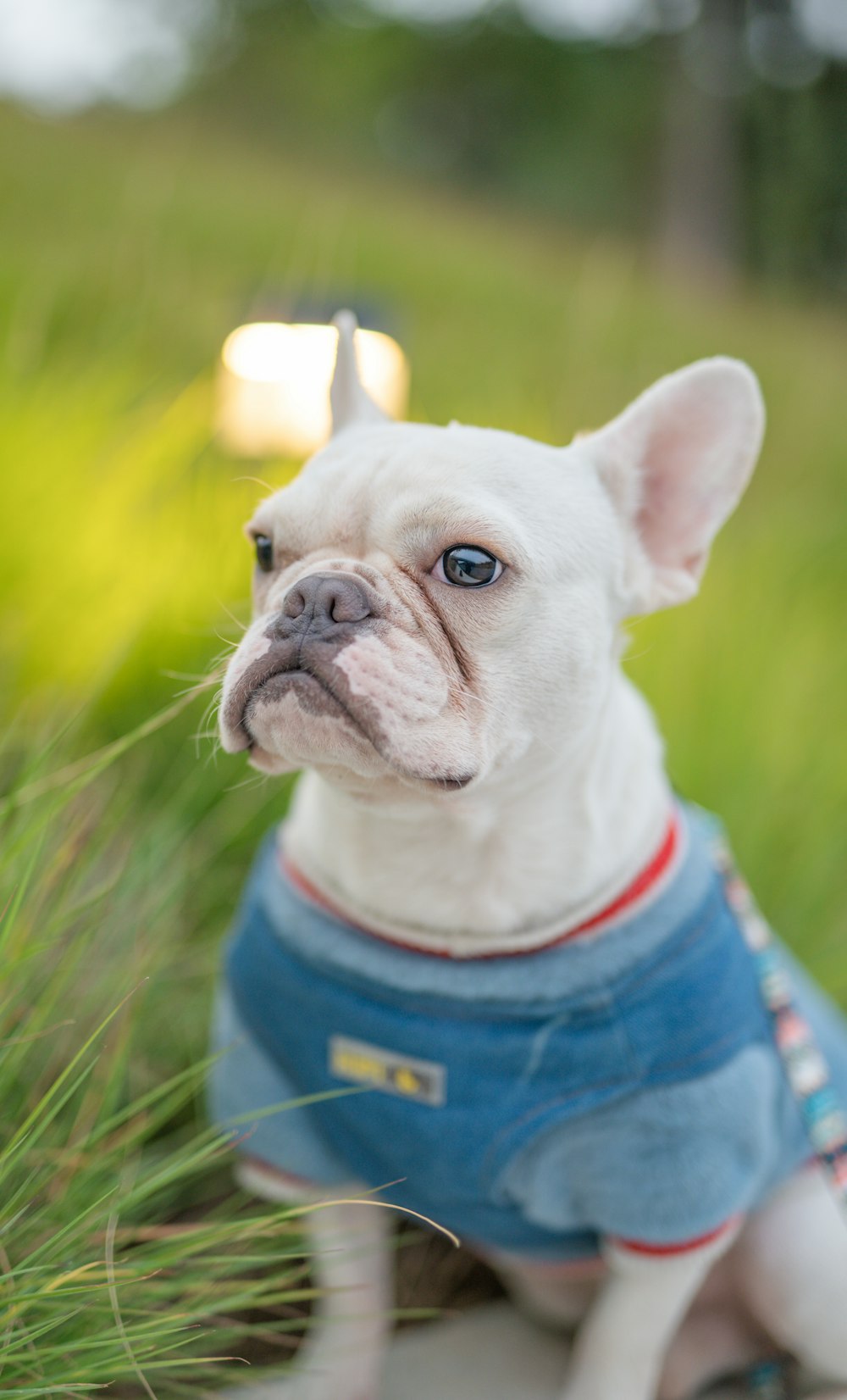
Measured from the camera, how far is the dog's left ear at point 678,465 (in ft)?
4.31

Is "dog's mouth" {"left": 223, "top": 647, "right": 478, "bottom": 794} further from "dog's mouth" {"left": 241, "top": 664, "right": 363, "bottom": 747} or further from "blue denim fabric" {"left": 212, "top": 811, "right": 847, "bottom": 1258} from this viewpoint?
"blue denim fabric" {"left": 212, "top": 811, "right": 847, "bottom": 1258}

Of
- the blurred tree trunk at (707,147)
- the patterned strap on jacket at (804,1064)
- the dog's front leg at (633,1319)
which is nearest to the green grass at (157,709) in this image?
the dog's front leg at (633,1319)

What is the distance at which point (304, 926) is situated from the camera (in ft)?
4.55

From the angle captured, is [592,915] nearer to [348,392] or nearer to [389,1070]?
[389,1070]

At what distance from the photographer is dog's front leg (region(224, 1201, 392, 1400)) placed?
1459 millimetres

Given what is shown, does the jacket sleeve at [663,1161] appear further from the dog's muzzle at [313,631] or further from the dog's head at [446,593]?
the dog's muzzle at [313,631]

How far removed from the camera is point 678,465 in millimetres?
1383

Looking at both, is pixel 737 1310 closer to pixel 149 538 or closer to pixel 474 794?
pixel 474 794

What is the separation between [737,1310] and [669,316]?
672 cm

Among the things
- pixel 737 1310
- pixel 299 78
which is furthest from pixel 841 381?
pixel 299 78

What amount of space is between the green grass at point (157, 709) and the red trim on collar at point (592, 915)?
26 centimetres

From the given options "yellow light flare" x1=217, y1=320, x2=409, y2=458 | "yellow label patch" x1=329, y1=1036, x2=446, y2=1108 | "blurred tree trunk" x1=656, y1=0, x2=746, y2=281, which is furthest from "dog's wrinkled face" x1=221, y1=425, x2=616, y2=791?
"blurred tree trunk" x1=656, y1=0, x2=746, y2=281

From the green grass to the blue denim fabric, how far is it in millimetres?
196

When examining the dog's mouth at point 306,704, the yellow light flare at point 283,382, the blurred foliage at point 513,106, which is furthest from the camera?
the blurred foliage at point 513,106
